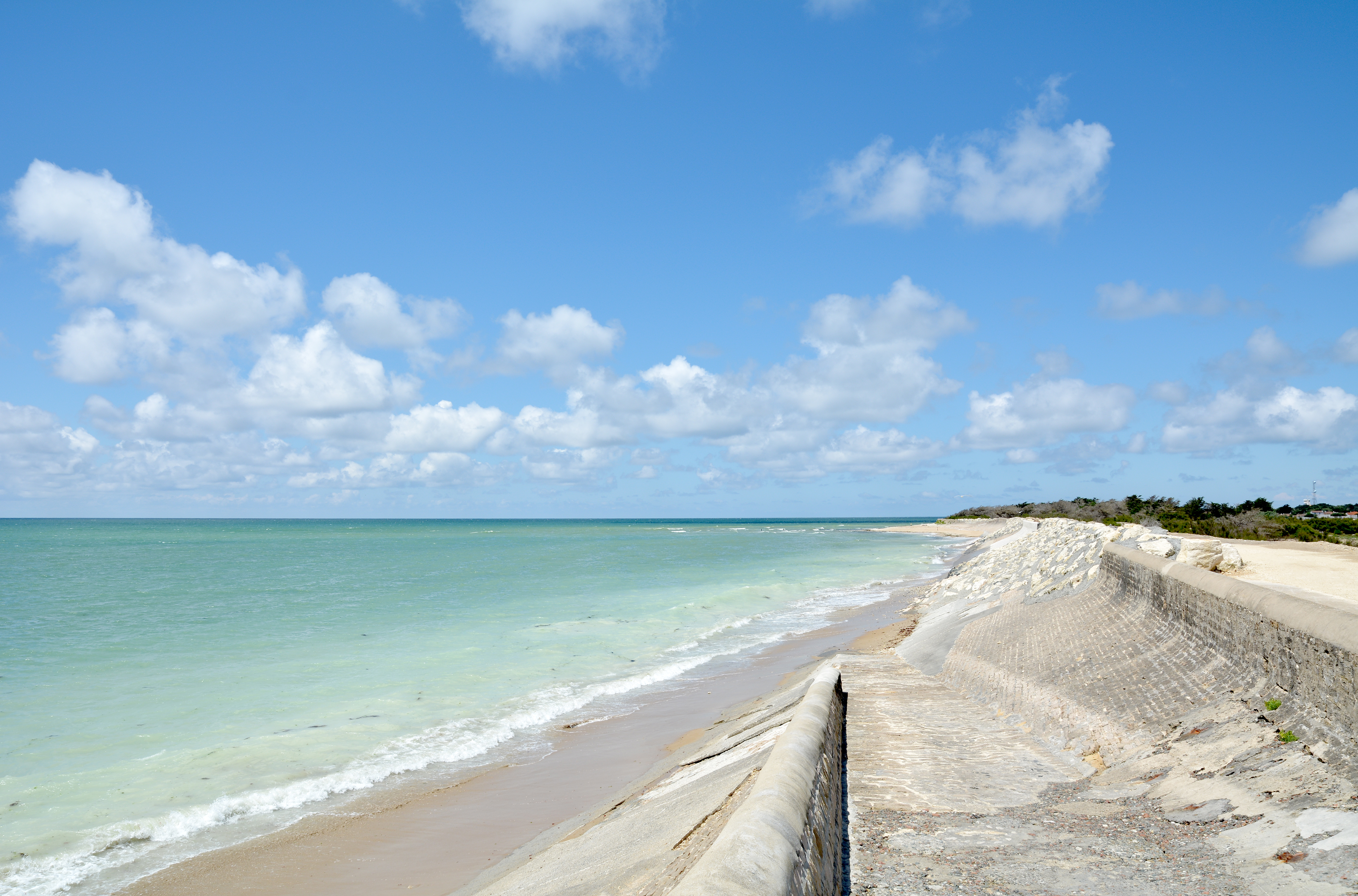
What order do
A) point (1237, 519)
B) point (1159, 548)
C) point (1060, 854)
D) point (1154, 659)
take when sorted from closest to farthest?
point (1060, 854)
point (1154, 659)
point (1159, 548)
point (1237, 519)

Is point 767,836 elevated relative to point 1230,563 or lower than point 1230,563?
lower

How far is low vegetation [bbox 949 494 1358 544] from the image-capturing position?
28.5 meters

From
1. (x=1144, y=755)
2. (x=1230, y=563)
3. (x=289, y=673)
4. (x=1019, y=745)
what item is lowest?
(x=289, y=673)

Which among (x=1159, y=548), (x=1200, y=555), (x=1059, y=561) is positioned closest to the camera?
(x=1200, y=555)

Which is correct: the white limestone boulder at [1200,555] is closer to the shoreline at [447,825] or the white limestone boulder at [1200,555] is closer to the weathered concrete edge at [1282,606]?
the weathered concrete edge at [1282,606]

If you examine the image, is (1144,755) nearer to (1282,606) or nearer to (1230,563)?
(1282,606)

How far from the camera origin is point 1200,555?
10.3m

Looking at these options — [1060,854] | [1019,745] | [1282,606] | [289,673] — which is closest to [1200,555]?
[1282,606]

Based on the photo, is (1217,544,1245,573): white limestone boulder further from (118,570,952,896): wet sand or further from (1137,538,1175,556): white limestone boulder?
(118,570,952,896): wet sand

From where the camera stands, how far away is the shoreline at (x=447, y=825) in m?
5.57

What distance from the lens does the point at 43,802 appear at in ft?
22.8

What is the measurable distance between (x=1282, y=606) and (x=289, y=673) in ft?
45.6

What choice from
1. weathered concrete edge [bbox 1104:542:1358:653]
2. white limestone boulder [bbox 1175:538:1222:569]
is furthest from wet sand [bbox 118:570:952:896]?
white limestone boulder [bbox 1175:538:1222:569]

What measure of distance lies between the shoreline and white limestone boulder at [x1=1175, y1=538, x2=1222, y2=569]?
6.86 metres
